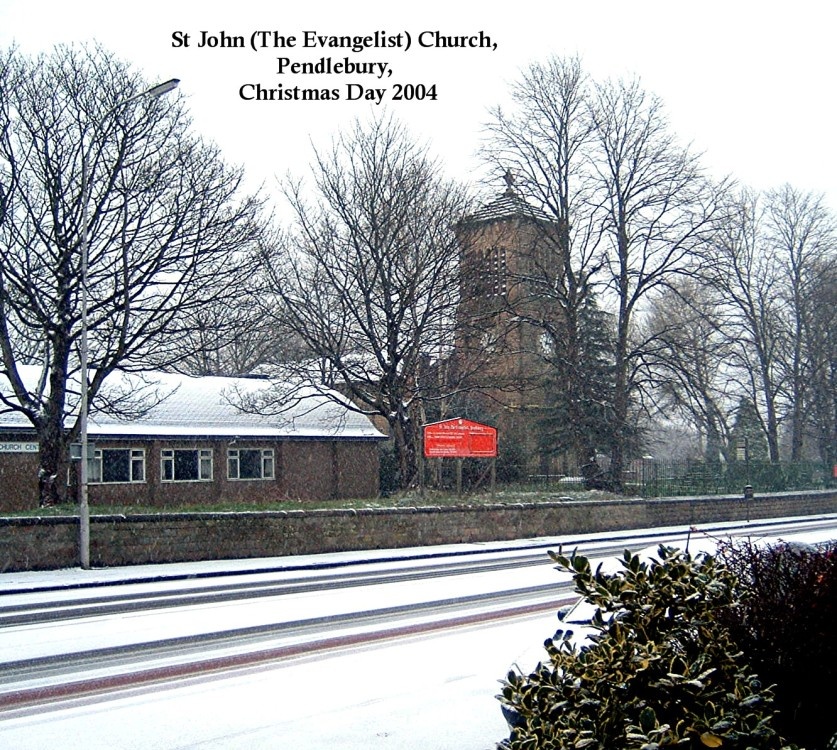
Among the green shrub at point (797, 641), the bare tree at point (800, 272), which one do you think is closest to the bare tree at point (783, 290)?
the bare tree at point (800, 272)

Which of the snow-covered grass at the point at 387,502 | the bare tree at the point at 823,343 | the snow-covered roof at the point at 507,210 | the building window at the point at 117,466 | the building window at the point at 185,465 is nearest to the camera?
the snow-covered grass at the point at 387,502

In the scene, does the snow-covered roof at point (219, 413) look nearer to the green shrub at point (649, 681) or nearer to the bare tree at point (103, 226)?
the bare tree at point (103, 226)

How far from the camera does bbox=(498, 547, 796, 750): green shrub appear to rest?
180 inches

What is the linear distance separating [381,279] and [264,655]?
2350 centimetres

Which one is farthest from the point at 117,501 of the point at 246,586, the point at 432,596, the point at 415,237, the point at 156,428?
the point at 432,596

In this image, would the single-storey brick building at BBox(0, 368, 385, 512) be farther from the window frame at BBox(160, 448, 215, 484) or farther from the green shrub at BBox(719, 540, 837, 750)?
the green shrub at BBox(719, 540, 837, 750)

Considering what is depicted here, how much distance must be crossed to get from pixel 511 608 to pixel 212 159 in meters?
17.1

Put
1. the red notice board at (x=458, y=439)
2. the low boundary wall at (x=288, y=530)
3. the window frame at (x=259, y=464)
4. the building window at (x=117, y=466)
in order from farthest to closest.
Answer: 1. the window frame at (x=259, y=464)
2. the building window at (x=117, y=466)
3. the red notice board at (x=458, y=439)
4. the low boundary wall at (x=288, y=530)

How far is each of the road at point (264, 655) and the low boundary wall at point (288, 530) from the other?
107 cm

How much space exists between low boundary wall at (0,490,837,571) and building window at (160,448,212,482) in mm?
15344

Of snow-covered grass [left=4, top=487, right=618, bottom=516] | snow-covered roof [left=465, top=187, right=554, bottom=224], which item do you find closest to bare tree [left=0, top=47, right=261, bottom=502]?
snow-covered grass [left=4, top=487, right=618, bottom=516]

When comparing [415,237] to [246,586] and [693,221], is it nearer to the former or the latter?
[693,221]

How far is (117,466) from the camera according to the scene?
1494 inches

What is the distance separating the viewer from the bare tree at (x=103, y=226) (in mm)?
24750
